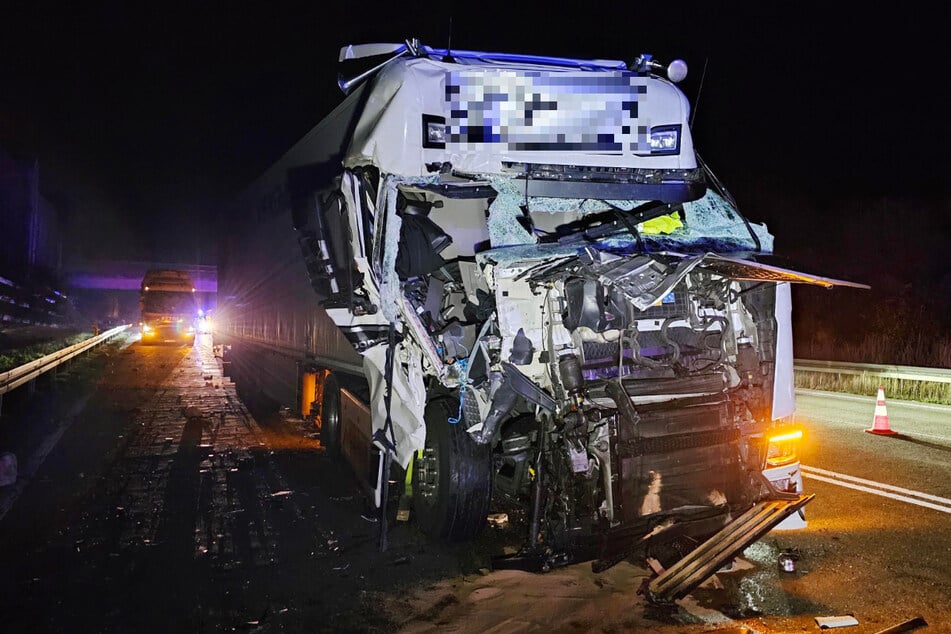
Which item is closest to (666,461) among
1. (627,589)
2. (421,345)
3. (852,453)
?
(627,589)

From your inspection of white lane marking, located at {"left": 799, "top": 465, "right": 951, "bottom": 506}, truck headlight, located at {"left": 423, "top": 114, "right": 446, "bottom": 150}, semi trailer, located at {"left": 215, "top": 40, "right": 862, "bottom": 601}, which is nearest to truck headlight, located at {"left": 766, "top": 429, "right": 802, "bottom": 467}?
semi trailer, located at {"left": 215, "top": 40, "right": 862, "bottom": 601}

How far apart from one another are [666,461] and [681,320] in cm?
114

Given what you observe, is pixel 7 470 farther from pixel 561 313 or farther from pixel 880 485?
pixel 880 485

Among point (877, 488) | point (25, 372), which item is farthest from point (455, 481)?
point (25, 372)

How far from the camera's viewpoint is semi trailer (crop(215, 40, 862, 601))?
383cm

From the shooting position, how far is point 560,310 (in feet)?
13.7

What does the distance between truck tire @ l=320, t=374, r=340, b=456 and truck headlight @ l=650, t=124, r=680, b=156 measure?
166 inches

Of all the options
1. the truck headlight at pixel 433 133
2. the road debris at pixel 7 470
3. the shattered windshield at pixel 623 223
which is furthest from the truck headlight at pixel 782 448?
the road debris at pixel 7 470

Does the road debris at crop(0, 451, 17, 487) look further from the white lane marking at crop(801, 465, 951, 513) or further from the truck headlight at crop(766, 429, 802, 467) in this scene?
the white lane marking at crop(801, 465, 951, 513)

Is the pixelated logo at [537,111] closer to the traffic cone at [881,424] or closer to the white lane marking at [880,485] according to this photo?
the white lane marking at [880,485]

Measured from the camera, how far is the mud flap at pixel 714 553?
369 centimetres

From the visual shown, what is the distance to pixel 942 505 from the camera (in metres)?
5.34

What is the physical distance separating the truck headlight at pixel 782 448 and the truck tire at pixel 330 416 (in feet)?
14.7

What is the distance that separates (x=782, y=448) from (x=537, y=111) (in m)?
2.89
